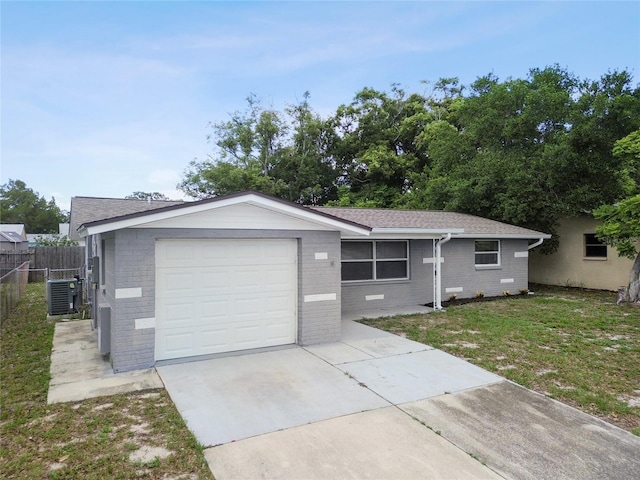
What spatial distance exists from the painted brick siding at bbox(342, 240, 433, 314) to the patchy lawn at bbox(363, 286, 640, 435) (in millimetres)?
1264

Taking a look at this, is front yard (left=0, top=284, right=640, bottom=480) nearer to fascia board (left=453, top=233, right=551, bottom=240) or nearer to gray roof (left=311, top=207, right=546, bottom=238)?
fascia board (left=453, top=233, right=551, bottom=240)

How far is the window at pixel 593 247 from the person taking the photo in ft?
49.9

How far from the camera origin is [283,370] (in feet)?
20.0

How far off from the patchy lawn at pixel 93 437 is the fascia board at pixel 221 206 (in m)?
2.34

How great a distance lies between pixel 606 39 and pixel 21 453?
1770 centimetres

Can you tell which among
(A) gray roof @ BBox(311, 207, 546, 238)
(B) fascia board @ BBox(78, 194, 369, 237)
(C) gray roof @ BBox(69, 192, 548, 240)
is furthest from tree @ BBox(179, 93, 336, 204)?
(B) fascia board @ BBox(78, 194, 369, 237)

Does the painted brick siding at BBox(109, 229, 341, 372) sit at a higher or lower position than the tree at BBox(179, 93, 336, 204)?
lower

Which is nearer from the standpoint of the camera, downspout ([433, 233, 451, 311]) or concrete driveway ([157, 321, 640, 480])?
concrete driveway ([157, 321, 640, 480])

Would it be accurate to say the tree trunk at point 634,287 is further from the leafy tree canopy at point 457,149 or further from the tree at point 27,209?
the tree at point 27,209

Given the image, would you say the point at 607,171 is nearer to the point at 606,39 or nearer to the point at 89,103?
the point at 606,39

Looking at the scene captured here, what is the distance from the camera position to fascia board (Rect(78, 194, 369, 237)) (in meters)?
5.75

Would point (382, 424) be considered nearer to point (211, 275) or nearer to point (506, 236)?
point (211, 275)

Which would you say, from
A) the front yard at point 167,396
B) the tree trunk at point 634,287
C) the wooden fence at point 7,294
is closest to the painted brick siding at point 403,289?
the front yard at point 167,396

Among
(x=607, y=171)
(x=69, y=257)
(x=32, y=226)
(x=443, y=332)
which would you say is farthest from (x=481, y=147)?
(x=32, y=226)
